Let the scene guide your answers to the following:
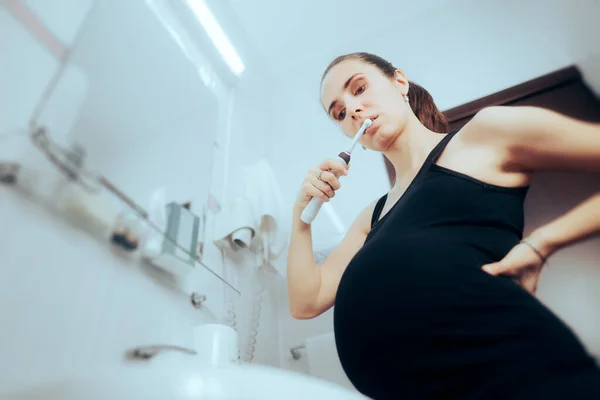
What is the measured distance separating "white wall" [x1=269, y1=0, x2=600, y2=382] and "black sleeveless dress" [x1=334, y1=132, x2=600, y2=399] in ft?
1.58

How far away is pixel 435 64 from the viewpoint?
1.25 meters

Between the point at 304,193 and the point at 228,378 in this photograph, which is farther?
the point at 304,193

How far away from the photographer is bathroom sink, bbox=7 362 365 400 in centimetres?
32

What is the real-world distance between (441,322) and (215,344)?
0.39 meters

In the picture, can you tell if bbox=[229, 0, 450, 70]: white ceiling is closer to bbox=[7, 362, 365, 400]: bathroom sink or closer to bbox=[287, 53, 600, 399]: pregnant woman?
bbox=[287, 53, 600, 399]: pregnant woman

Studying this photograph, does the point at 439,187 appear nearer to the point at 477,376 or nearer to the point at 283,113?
the point at 477,376

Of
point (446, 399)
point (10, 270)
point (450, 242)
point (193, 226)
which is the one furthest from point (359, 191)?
point (10, 270)

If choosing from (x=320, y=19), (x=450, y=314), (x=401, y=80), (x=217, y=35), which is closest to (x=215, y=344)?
(x=450, y=314)

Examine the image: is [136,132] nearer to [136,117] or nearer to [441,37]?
[136,117]

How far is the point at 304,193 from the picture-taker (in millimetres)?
845

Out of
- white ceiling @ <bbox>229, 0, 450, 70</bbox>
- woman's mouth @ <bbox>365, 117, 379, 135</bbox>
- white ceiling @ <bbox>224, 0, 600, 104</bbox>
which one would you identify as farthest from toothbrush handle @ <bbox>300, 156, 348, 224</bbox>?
white ceiling @ <bbox>229, 0, 450, 70</bbox>

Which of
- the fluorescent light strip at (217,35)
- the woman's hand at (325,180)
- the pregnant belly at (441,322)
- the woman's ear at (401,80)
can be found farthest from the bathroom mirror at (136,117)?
the woman's ear at (401,80)

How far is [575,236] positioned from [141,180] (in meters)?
0.68

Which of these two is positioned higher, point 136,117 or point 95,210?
point 136,117
